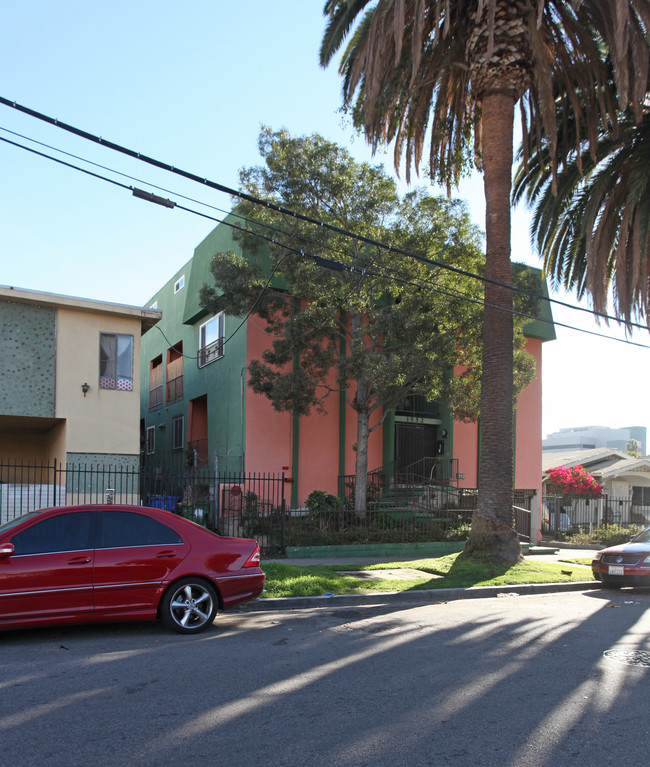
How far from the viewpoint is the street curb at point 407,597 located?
10.3 metres

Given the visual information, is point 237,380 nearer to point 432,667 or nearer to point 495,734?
point 432,667

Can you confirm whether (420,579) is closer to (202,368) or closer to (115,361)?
(115,361)

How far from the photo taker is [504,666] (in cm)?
670

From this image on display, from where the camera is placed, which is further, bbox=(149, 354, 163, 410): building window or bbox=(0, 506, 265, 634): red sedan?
bbox=(149, 354, 163, 410): building window

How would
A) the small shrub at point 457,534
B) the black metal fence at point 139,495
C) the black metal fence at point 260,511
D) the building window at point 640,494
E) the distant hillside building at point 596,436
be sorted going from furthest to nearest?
1. the distant hillside building at point 596,436
2. the building window at point 640,494
3. the small shrub at point 457,534
4. the black metal fence at point 260,511
5. the black metal fence at point 139,495

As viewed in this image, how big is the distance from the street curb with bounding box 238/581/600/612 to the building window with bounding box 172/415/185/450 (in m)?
16.1

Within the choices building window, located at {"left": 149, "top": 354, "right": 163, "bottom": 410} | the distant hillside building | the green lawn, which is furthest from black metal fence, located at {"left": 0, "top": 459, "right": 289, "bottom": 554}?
the distant hillside building

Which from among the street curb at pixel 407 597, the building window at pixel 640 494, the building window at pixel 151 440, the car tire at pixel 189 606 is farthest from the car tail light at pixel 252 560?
the building window at pixel 640 494

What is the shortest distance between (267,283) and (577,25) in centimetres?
897

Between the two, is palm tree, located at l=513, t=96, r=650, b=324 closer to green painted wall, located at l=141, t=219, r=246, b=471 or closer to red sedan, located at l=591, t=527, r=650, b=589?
red sedan, located at l=591, t=527, r=650, b=589

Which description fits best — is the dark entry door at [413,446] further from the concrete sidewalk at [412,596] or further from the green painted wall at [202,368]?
the concrete sidewalk at [412,596]

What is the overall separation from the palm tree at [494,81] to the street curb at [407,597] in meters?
1.25

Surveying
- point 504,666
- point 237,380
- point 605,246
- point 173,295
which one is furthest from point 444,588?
point 173,295

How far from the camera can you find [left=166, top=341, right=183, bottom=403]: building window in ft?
88.2
